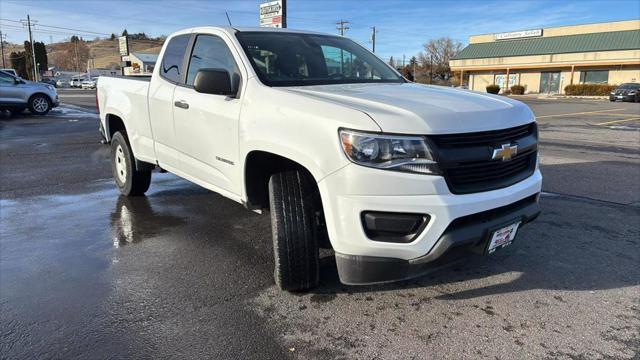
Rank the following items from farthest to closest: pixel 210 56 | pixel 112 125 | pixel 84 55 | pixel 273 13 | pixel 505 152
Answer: pixel 84 55, pixel 273 13, pixel 112 125, pixel 210 56, pixel 505 152

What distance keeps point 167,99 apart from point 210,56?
2.25ft

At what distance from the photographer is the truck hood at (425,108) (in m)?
2.78

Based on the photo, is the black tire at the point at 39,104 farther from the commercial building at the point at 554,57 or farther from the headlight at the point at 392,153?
the commercial building at the point at 554,57

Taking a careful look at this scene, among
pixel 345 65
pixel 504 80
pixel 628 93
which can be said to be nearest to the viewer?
pixel 345 65

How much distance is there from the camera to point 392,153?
2.76 meters

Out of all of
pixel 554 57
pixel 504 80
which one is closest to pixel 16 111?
pixel 554 57

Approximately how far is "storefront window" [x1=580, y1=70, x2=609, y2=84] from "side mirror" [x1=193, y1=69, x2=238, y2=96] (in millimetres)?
58682

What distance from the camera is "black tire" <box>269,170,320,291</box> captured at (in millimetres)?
3184

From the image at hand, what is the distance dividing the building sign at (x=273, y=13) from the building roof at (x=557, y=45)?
45.7 meters

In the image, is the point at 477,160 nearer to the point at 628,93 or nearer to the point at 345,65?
the point at 345,65

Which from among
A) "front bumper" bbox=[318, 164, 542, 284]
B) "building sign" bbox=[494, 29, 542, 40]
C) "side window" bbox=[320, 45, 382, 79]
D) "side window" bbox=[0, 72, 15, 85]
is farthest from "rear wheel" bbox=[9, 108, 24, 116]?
"building sign" bbox=[494, 29, 542, 40]

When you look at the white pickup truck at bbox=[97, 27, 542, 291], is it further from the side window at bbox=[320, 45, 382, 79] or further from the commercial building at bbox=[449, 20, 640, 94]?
the commercial building at bbox=[449, 20, 640, 94]

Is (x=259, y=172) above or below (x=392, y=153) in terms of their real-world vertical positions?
below

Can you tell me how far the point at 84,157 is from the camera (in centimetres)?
966
